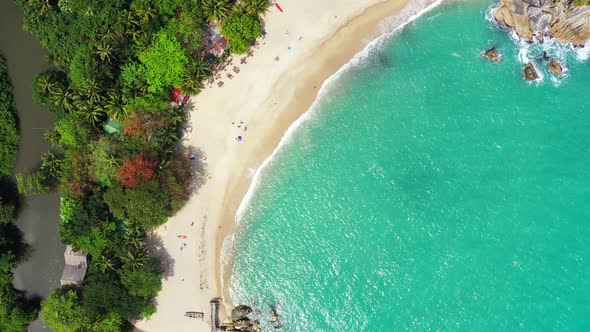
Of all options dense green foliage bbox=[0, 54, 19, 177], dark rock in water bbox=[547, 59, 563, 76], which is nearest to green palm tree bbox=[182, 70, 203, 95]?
dense green foliage bbox=[0, 54, 19, 177]

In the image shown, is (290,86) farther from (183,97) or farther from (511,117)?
(511,117)

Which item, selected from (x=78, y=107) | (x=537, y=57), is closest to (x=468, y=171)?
(x=537, y=57)

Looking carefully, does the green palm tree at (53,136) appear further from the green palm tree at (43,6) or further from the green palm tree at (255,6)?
the green palm tree at (255,6)

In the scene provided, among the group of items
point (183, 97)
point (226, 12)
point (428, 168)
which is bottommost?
point (428, 168)

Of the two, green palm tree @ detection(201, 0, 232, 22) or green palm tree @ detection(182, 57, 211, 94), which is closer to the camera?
green palm tree @ detection(201, 0, 232, 22)

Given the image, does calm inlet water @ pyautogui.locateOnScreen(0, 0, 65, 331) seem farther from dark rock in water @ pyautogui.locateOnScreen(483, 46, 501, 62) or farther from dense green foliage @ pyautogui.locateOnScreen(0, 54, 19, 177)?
dark rock in water @ pyautogui.locateOnScreen(483, 46, 501, 62)

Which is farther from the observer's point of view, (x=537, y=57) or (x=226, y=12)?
(x=537, y=57)

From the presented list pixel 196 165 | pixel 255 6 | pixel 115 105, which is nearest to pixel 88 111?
pixel 115 105
